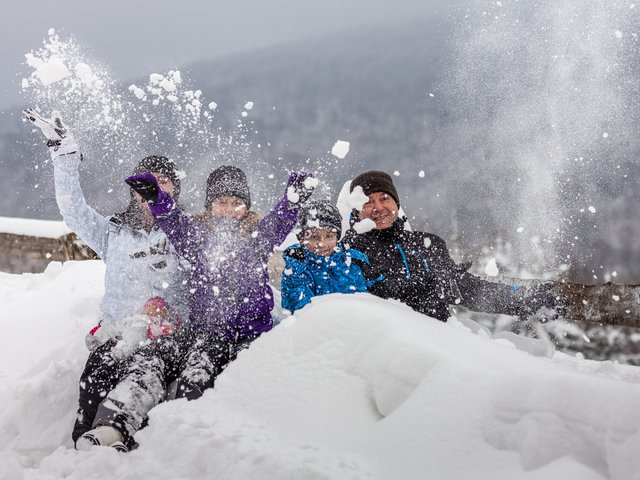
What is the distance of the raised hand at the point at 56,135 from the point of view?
2.76 meters

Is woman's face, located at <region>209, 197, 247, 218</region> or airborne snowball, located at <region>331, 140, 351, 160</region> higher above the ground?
airborne snowball, located at <region>331, 140, 351, 160</region>

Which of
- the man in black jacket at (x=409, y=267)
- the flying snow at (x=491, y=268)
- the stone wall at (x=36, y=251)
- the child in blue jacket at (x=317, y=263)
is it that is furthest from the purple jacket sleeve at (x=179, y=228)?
the stone wall at (x=36, y=251)

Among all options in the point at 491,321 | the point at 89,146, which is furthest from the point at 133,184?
the point at 491,321

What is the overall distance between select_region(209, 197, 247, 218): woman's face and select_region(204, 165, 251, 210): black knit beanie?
0.03m

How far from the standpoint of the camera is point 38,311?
139 inches

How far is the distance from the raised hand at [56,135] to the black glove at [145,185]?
26.8 inches

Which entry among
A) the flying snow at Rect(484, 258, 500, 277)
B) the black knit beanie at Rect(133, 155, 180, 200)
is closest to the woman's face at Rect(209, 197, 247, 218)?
the black knit beanie at Rect(133, 155, 180, 200)

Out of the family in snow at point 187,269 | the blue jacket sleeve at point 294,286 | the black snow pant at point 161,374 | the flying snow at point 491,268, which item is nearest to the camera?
the black snow pant at point 161,374

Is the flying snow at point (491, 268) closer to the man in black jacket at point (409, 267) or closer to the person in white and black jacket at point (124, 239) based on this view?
the man in black jacket at point (409, 267)

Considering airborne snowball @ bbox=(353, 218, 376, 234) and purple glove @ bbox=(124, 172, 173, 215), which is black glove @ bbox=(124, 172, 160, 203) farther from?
airborne snowball @ bbox=(353, 218, 376, 234)

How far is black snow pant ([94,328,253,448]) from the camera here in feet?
6.31

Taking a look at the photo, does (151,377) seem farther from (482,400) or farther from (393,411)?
(482,400)

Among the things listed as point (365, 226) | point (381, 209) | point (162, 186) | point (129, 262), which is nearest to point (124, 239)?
point (129, 262)

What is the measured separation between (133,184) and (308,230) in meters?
1.11
